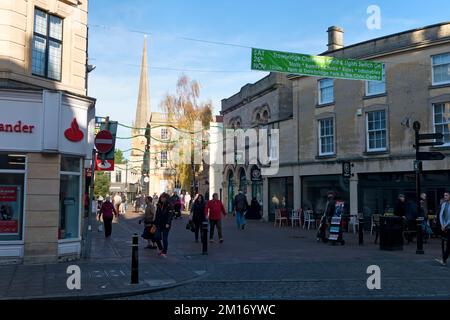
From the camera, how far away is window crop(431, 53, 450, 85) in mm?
22203

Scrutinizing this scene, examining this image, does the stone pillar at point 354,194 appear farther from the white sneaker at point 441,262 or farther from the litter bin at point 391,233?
the white sneaker at point 441,262

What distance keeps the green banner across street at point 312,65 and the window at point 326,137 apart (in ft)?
32.5

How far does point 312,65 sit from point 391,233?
586 cm

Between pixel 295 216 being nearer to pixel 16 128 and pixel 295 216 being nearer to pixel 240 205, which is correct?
pixel 240 205

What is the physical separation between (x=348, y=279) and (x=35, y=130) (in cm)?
815

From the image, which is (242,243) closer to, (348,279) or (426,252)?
(426,252)

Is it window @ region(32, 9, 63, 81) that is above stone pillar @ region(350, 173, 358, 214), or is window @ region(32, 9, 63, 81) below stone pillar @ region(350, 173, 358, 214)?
above

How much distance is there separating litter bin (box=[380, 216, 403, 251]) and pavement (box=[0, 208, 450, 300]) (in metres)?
0.34

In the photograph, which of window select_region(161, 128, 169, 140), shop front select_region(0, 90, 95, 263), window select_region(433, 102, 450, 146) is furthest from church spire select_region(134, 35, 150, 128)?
shop front select_region(0, 90, 95, 263)

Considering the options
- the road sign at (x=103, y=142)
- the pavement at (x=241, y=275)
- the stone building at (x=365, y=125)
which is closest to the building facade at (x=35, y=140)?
the road sign at (x=103, y=142)

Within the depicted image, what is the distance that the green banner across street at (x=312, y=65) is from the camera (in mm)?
14969

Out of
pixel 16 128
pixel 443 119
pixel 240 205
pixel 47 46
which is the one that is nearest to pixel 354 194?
pixel 443 119

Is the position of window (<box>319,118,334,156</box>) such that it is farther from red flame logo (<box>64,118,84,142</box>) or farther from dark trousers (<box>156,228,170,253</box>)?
red flame logo (<box>64,118,84,142</box>)

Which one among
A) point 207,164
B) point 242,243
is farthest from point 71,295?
point 207,164
